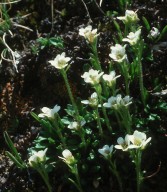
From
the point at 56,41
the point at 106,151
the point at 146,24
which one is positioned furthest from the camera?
the point at 56,41

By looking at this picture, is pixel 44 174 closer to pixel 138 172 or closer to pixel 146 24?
pixel 138 172

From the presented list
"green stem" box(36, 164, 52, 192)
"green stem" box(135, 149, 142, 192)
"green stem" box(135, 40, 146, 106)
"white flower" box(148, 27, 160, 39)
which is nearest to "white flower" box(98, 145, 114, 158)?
"green stem" box(135, 149, 142, 192)

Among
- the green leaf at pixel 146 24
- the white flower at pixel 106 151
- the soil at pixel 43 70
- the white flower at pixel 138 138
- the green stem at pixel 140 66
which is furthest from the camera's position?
the green leaf at pixel 146 24

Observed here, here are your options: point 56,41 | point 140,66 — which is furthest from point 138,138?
point 56,41

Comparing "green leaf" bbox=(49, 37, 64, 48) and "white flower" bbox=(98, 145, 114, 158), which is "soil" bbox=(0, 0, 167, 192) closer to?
"green leaf" bbox=(49, 37, 64, 48)

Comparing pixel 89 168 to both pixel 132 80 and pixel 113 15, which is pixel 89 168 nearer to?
pixel 132 80

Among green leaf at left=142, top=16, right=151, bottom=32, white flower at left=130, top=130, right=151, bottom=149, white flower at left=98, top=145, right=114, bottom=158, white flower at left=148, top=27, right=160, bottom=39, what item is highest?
green leaf at left=142, top=16, right=151, bottom=32

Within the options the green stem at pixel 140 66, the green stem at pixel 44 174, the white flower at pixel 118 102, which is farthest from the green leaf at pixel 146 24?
the green stem at pixel 44 174

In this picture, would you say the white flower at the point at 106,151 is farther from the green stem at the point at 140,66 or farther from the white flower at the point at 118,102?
the green stem at the point at 140,66
